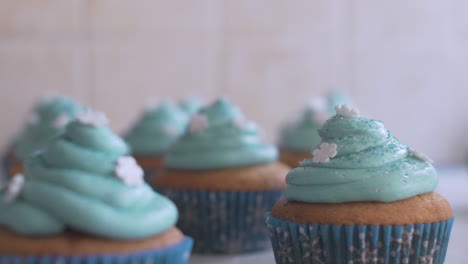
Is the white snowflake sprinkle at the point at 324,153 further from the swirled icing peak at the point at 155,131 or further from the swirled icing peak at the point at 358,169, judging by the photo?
the swirled icing peak at the point at 155,131

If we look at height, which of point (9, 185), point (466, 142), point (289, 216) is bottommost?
point (466, 142)

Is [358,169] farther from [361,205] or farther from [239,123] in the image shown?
[239,123]

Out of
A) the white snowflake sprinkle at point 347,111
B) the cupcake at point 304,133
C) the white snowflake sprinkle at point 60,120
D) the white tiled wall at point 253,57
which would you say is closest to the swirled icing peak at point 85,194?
the white snowflake sprinkle at point 347,111

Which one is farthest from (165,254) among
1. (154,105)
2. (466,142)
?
(466,142)

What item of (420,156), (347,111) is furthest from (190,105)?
(420,156)

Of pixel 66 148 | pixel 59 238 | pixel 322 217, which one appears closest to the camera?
pixel 59 238

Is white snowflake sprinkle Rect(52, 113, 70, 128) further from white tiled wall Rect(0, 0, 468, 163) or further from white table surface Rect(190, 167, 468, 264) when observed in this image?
white tiled wall Rect(0, 0, 468, 163)

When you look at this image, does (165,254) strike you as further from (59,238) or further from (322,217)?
(322,217)
